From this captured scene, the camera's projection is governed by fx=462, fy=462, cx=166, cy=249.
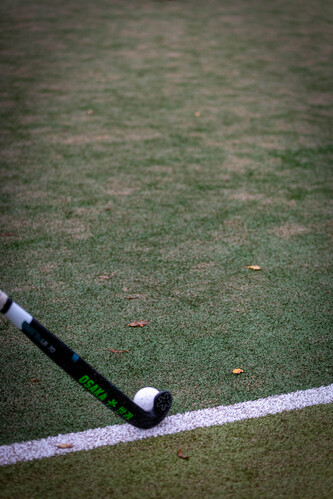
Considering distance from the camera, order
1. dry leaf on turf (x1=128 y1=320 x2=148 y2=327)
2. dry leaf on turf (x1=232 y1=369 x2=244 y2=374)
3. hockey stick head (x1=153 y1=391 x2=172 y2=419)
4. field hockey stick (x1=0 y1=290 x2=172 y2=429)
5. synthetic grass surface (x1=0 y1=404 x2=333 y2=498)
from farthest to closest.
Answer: dry leaf on turf (x1=128 y1=320 x2=148 y2=327) < dry leaf on turf (x1=232 y1=369 x2=244 y2=374) < hockey stick head (x1=153 y1=391 x2=172 y2=419) < synthetic grass surface (x1=0 y1=404 x2=333 y2=498) < field hockey stick (x1=0 y1=290 x2=172 y2=429)

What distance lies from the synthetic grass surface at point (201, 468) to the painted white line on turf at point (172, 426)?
0.05 m

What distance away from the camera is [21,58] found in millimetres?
10344

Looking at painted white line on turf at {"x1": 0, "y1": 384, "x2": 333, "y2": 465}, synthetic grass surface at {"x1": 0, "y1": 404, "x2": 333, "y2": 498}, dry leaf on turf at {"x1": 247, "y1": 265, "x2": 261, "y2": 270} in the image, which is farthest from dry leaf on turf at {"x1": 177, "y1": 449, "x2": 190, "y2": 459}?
dry leaf on turf at {"x1": 247, "y1": 265, "x2": 261, "y2": 270}

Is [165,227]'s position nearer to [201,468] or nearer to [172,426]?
[172,426]

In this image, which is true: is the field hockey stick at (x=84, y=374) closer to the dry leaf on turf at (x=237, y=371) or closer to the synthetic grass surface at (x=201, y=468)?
the synthetic grass surface at (x=201, y=468)

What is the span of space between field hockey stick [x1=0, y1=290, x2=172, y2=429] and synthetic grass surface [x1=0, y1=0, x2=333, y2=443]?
22 centimetres

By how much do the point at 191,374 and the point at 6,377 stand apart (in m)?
1.09

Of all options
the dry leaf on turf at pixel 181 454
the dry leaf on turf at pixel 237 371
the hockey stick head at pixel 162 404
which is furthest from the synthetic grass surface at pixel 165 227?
the dry leaf on turf at pixel 181 454

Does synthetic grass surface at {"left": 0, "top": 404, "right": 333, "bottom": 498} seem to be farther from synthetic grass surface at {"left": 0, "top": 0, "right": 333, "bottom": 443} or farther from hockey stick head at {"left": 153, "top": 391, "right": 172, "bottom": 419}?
synthetic grass surface at {"left": 0, "top": 0, "right": 333, "bottom": 443}

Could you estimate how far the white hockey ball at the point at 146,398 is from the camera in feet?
7.72

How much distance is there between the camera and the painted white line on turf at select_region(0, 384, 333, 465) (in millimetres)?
2242

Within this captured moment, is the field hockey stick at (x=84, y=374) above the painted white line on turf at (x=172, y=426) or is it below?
above

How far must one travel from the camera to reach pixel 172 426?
241 centimetres

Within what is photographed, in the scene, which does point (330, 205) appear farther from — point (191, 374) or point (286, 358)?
point (191, 374)
